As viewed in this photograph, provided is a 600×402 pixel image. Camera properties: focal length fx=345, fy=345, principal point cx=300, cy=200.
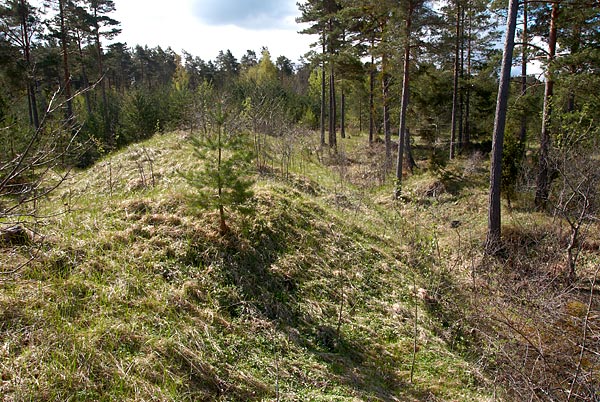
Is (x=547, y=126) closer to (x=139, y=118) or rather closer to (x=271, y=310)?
(x=271, y=310)

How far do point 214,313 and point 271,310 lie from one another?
37.3 inches

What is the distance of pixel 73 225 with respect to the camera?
215 inches

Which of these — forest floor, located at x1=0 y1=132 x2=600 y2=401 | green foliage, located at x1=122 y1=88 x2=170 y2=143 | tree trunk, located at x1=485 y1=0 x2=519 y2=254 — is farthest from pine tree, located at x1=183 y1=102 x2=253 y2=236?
green foliage, located at x1=122 y1=88 x2=170 y2=143

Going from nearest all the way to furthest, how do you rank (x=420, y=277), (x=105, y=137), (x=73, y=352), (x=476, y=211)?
(x=73, y=352) < (x=420, y=277) < (x=476, y=211) < (x=105, y=137)

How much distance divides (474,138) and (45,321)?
982 inches

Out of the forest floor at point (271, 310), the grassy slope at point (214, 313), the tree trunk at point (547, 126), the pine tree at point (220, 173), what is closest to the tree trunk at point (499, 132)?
the forest floor at point (271, 310)

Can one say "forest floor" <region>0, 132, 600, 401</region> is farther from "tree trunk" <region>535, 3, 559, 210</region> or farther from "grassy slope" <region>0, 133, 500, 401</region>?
"tree trunk" <region>535, 3, 559, 210</region>

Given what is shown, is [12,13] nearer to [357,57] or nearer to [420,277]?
[357,57]

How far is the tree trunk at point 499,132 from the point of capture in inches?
315

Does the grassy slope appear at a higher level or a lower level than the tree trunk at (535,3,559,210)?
lower

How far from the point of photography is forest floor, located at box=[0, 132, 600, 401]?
350 centimetres

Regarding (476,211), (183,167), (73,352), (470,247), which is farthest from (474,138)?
(73,352)

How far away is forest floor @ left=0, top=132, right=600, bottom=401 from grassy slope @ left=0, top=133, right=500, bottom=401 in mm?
21

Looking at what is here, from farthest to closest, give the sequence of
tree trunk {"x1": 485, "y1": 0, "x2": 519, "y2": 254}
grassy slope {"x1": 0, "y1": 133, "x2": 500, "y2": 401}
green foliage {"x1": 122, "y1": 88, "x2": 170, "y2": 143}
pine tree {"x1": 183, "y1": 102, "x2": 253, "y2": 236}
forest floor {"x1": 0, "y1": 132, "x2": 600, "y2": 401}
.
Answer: green foliage {"x1": 122, "y1": 88, "x2": 170, "y2": 143} < tree trunk {"x1": 485, "y1": 0, "x2": 519, "y2": 254} < pine tree {"x1": 183, "y1": 102, "x2": 253, "y2": 236} < forest floor {"x1": 0, "y1": 132, "x2": 600, "y2": 401} < grassy slope {"x1": 0, "y1": 133, "x2": 500, "y2": 401}
